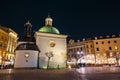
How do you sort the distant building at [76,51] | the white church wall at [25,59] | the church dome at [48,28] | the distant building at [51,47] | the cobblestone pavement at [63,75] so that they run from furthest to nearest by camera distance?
the distant building at [76,51], the church dome at [48,28], the distant building at [51,47], the white church wall at [25,59], the cobblestone pavement at [63,75]

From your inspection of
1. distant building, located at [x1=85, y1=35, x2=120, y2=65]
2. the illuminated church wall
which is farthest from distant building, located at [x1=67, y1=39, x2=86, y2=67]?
the illuminated church wall

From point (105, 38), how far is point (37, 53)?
1356 inches

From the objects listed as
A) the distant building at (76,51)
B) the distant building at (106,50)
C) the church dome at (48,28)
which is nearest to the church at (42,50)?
the church dome at (48,28)

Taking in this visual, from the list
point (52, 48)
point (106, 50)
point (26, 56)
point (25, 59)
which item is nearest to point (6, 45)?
point (52, 48)

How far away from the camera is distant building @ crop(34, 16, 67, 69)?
130 feet

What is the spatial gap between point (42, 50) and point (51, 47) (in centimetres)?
290

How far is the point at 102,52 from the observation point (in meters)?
59.8

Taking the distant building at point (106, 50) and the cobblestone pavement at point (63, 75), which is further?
the distant building at point (106, 50)

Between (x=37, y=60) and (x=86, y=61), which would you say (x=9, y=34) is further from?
(x=86, y=61)

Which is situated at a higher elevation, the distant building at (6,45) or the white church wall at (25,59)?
the distant building at (6,45)

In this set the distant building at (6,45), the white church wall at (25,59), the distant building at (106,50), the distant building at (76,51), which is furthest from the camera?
the distant building at (76,51)

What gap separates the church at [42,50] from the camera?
1415 inches

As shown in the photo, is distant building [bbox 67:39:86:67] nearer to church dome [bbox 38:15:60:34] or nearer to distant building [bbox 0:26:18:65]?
church dome [bbox 38:15:60:34]

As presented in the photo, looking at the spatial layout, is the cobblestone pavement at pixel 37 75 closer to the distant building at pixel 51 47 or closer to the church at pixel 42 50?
the church at pixel 42 50
